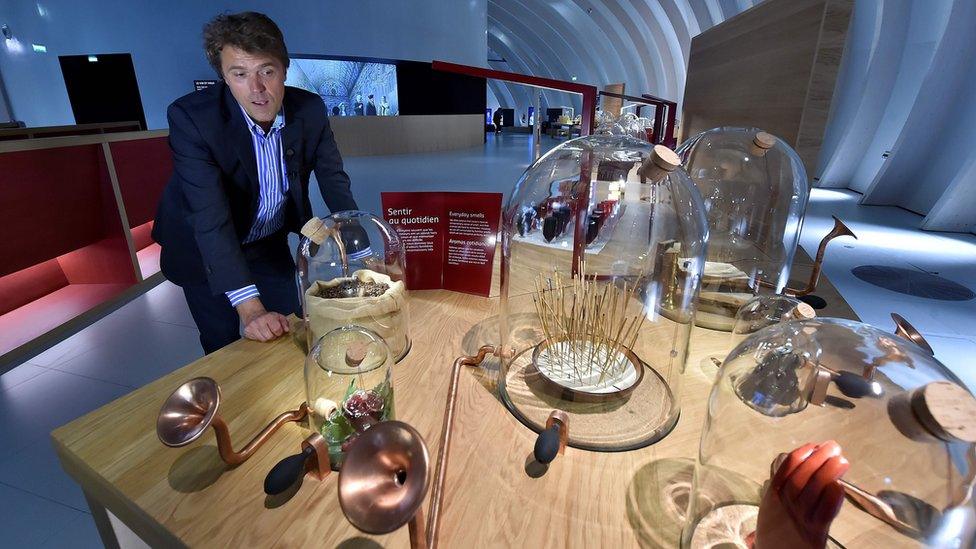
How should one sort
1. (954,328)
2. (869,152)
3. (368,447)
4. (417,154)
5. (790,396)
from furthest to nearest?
(417,154) → (869,152) → (954,328) → (790,396) → (368,447)

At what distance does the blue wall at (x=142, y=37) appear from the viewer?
230 inches

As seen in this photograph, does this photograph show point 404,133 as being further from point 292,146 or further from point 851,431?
point 851,431

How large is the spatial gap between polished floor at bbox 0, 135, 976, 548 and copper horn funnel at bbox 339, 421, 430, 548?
3.92ft

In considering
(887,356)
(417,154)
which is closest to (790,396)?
(887,356)

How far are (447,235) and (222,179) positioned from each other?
52 centimetres

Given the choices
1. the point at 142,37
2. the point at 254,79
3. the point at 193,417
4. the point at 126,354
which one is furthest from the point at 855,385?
the point at 142,37

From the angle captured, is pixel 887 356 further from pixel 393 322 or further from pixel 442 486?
pixel 393 322

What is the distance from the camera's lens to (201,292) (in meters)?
1.23

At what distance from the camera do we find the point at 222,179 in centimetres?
102

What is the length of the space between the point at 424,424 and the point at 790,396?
1.48 feet

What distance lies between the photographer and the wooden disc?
1.11 feet

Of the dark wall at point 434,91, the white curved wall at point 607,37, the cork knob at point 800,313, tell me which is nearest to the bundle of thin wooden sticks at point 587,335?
the cork knob at point 800,313

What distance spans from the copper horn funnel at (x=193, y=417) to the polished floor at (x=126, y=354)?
35.1 inches

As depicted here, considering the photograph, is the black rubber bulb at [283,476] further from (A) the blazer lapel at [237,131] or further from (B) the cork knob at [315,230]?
(A) the blazer lapel at [237,131]
